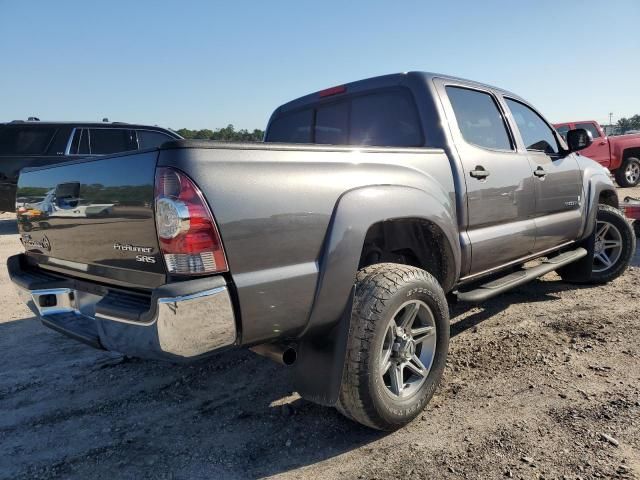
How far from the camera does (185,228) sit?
5.81ft

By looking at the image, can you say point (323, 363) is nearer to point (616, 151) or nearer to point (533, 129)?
point (533, 129)

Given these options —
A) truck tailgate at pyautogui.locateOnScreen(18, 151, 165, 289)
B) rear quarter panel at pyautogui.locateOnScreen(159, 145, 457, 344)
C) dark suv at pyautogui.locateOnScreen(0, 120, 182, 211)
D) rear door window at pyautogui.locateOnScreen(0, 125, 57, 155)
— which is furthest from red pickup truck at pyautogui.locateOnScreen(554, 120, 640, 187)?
truck tailgate at pyautogui.locateOnScreen(18, 151, 165, 289)

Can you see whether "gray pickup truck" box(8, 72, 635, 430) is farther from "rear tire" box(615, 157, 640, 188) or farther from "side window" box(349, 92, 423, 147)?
"rear tire" box(615, 157, 640, 188)

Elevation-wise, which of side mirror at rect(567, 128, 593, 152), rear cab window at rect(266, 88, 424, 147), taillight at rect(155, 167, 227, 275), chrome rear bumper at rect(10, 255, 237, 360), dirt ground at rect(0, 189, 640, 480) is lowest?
dirt ground at rect(0, 189, 640, 480)

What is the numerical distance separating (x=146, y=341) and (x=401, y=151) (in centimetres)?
164

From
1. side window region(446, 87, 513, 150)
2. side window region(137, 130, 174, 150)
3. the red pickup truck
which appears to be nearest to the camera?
side window region(446, 87, 513, 150)

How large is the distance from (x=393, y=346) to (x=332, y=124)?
1.91m

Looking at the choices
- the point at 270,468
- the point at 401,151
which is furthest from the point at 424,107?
the point at 270,468

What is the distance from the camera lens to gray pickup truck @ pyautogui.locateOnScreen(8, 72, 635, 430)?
1.80 meters

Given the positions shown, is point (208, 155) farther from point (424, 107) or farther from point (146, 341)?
point (424, 107)

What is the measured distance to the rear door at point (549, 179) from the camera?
386 centimetres

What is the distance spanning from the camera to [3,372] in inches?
128

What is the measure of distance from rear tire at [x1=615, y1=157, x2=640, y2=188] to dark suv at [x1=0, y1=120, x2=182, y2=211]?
12.5 metres

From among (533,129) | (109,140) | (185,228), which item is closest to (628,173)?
(533,129)
